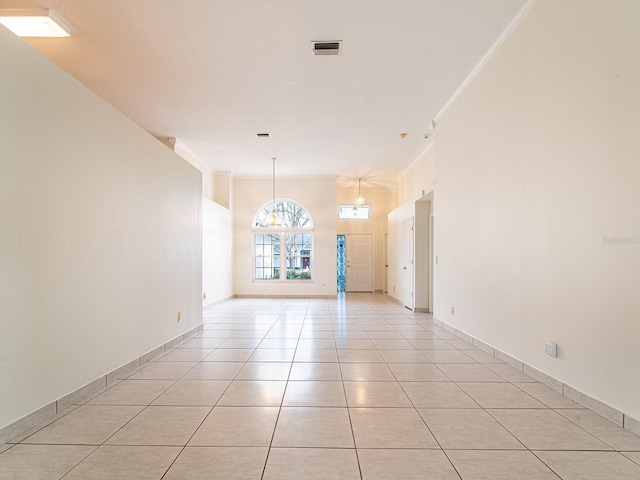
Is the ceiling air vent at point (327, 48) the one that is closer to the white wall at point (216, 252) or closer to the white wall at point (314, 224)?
the white wall at point (216, 252)

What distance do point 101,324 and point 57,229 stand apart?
35.6 inches

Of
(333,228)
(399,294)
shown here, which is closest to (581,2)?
(399,294)

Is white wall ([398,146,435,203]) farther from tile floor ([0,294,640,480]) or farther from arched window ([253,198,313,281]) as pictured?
tile floor ([0,294,640,480])

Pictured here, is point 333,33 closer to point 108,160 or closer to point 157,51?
point 157,51

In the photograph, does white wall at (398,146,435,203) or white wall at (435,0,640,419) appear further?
white wall at (398,146,435,203)

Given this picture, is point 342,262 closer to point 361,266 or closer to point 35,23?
point 361,266

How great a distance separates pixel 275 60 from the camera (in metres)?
4.12

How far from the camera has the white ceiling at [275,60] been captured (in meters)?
3.31

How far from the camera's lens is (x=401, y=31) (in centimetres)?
358

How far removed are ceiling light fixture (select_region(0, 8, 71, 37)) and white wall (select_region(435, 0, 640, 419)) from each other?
451cm

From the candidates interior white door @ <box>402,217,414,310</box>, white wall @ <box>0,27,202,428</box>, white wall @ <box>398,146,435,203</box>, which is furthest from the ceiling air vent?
interior white door @ <box>402,217,414,310</box>

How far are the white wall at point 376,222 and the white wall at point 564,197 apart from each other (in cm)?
740

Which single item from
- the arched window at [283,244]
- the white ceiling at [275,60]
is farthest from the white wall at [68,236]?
the arched window at [283,244]

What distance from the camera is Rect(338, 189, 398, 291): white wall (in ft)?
38.8
